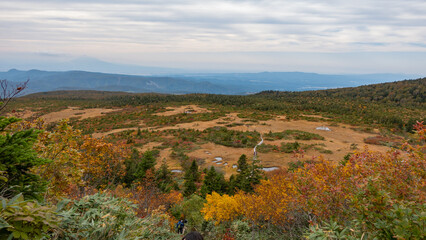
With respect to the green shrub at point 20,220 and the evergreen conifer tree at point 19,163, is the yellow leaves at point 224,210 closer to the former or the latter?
the evergreen conifer tree at point 19,163

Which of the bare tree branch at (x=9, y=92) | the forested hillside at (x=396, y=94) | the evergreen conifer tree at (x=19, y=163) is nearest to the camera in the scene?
the evergreen conifer tree at (x=19, y=163)

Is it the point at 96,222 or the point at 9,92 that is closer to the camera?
the point at 96,222

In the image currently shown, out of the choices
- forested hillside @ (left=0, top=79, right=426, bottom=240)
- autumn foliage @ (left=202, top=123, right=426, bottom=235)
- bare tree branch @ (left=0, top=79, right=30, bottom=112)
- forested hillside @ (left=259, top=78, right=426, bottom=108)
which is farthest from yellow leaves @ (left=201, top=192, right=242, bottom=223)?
forested hillside @ (left=259, top=78, right=426, bottom=108)

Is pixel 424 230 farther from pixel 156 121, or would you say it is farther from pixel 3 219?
pixel 156 121

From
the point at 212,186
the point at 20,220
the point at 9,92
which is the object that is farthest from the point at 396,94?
the point at 20,220

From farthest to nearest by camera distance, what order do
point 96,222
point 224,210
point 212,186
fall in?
1. point 212,186
2. point 224,210
3. point 96,222

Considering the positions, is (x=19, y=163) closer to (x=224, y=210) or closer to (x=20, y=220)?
(x=20, y=220)

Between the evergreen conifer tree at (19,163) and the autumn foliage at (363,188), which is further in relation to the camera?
the autumn foliage at (363,188)

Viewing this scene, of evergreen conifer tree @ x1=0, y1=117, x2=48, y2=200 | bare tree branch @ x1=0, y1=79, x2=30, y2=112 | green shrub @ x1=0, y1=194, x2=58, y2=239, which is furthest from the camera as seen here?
bare tree branch @ x1=0, y1=79, x2=30, y2=112

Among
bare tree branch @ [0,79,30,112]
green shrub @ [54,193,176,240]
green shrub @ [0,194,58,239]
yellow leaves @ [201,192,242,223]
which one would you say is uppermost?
bare tree branch @ [0,79,30,112]

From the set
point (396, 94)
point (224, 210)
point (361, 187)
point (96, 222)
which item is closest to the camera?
point (96, 222)

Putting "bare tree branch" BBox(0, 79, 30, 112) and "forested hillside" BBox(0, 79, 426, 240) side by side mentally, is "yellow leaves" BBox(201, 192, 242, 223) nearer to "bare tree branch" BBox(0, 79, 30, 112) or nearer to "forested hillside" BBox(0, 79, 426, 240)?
"forested hillside" BBox(0, 79, 426, 240)

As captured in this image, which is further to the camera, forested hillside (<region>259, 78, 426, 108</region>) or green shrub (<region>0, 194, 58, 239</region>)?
forested hillside (<region>259, 78, 426, 108</region>)

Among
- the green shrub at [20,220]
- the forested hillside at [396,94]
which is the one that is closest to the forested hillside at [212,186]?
the green shrub at [20,220]
